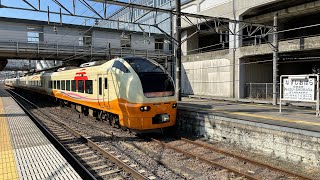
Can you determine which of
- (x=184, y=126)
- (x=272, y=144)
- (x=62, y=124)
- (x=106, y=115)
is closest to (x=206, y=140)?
(x=184, y=126)

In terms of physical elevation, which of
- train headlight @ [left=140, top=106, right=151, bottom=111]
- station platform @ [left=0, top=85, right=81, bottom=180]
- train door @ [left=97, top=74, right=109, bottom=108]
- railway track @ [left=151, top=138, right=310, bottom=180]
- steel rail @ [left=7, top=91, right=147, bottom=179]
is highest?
train door @ [left=97, top=74, right=109, bottom=108]

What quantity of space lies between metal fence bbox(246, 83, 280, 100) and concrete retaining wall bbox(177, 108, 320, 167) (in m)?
9.00

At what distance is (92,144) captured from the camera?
28.9 ft

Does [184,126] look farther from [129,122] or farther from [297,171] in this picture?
[297,171]

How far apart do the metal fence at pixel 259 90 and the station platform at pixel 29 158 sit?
46.8ft

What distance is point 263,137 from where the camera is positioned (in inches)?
321

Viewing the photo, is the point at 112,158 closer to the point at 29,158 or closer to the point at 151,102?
the point at 29,158

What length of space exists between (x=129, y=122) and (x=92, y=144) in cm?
142

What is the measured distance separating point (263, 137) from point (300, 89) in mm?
2777

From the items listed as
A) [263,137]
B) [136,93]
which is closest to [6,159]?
[136,93]

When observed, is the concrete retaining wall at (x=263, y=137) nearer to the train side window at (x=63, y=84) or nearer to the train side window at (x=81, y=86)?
the train side window at (x=81, y=86)

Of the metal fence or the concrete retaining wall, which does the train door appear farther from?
the metal fence

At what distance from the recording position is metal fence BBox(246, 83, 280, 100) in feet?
59.1

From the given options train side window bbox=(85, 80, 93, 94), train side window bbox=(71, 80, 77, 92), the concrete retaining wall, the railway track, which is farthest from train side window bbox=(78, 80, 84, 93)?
the railway track
